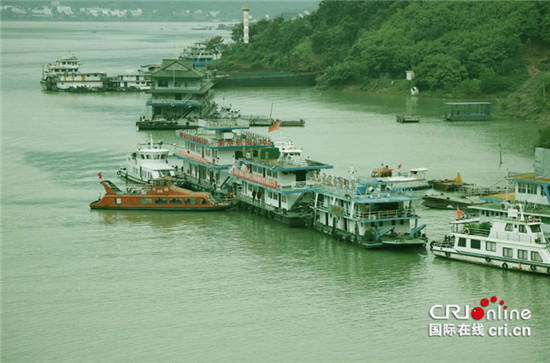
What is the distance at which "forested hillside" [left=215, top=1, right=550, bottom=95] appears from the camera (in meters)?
87.1

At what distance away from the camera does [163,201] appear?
38406mm

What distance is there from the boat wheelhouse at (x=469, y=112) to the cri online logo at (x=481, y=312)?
42291 mm

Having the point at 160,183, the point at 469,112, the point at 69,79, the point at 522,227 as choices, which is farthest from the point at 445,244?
the point at 69,79

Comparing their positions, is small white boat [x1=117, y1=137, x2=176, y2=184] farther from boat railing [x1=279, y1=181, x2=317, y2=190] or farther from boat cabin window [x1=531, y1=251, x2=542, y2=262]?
boat cabin window [x1=531, y1=251, x2=542, y2=262]

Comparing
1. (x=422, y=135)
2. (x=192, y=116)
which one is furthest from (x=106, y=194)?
(x=192, y=116)

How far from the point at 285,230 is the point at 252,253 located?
3.27m

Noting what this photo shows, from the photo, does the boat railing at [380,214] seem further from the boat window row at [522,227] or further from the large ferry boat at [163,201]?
the large ferry boat at [163,201]

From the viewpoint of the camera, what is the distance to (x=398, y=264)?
2995cm

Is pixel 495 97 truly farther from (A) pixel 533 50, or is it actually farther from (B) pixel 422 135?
(B) pixel 422 135

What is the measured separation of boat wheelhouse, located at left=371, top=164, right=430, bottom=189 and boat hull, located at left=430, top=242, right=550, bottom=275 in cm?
1079

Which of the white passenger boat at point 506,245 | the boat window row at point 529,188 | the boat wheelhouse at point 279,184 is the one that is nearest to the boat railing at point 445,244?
the white passenger boat at point 506,245

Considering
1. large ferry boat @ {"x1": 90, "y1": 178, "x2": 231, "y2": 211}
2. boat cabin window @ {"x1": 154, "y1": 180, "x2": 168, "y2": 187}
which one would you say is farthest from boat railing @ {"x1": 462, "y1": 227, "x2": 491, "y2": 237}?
boat cabin window @ {"x1": 154, "y1": 180, "x2": 168, "y2": 187}

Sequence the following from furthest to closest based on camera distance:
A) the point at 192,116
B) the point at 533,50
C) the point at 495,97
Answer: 1. the point at 533,50
2. the point at 495,97
3. the point at 192,116

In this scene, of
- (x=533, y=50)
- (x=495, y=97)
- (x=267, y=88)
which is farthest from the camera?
(x=267, y=88)
